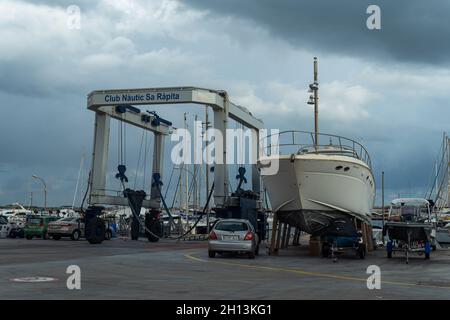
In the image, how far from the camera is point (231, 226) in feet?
72.6

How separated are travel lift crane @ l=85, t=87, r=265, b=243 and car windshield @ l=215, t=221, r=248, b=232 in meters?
11.2

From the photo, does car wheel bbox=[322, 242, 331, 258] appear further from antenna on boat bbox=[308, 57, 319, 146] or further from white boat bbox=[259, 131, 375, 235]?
antenna on boat bbox=[308, 57, 319, 146]

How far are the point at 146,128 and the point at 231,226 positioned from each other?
20946mm

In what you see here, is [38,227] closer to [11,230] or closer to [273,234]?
[11,230]

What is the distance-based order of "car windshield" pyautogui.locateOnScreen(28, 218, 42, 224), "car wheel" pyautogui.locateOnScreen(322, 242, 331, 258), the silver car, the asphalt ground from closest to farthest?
the asphalt ground, the silver car, "car wheel" pyautogui.locateOnScreen(322, 242, 331, 258), "car windshield" pyautogui.locateOnScreen(28, 218, 42, 224)

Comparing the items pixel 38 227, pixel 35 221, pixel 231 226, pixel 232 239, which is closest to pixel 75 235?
pixel 38 227

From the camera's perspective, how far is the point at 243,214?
3434cm

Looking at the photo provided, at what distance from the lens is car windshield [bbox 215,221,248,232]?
22047 millimetres

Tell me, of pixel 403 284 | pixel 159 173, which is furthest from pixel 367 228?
pixel 159 173

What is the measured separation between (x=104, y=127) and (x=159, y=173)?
7.76m

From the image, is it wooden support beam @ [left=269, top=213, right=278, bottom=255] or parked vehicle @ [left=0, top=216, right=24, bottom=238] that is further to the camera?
parked vehicle @ [left=0, top=216, right=24, bottom=238]

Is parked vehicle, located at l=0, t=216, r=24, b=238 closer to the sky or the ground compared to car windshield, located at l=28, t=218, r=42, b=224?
closer to the ground

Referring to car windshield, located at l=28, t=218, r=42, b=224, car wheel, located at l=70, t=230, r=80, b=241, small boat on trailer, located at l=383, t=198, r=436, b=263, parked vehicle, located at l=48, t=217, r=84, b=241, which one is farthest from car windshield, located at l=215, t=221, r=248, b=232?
car windshield, located at l=28, t=218, r=42, b=224

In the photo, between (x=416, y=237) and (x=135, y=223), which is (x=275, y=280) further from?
(x=135, y=223)
